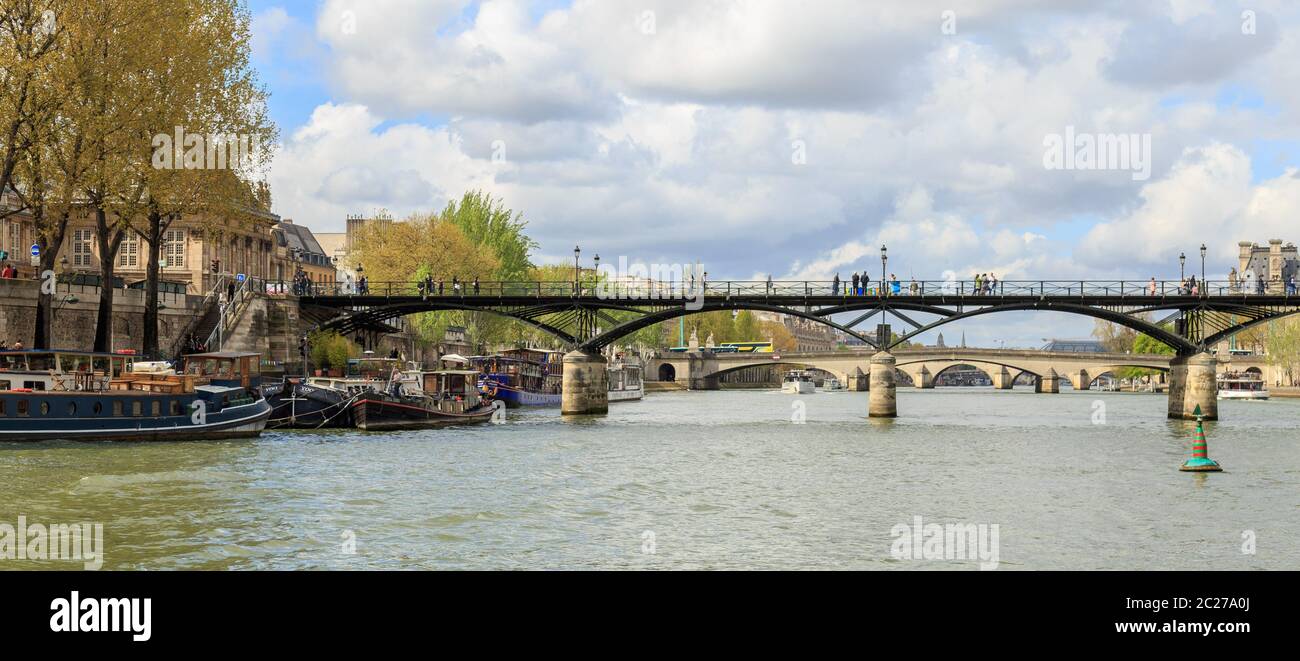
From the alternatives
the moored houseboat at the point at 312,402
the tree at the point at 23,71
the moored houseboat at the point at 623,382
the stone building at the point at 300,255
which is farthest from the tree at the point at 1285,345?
the tree at the point at 23,71

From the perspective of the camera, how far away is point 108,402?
44.3m

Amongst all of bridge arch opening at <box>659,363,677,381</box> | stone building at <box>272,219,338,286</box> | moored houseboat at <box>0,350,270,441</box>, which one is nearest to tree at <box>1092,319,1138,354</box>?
bridge arch opening at <box>659,363,677,381</box>

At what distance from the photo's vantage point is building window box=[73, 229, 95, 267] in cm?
8269
